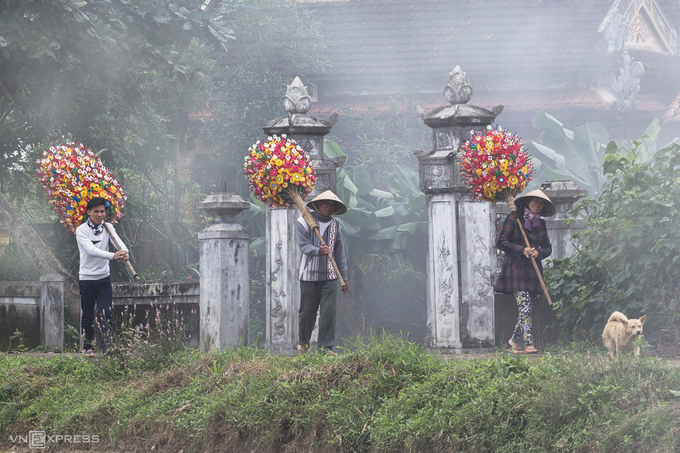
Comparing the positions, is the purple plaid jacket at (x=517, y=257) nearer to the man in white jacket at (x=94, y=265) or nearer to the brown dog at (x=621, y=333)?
the brown dog at (x=621, y=333)

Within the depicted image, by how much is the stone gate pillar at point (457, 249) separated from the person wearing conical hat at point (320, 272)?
1258mm

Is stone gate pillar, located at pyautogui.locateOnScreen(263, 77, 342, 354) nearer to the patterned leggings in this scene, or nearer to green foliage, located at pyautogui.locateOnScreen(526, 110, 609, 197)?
the patterned leggings

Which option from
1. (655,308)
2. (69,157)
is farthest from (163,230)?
(655,308)

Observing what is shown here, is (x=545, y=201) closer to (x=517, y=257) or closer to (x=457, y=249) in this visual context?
(x=517, y=257)

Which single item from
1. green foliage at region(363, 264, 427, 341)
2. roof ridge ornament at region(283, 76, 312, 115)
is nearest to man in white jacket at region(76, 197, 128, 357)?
roof ridge ornament at region(283, 76, 312, 115)

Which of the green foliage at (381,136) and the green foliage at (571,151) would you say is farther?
the green foliage at (381,136)

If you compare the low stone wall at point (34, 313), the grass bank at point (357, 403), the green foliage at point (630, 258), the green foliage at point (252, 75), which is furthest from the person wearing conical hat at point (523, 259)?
the green foliage at point (252, 75)

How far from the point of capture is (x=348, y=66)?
21.5m

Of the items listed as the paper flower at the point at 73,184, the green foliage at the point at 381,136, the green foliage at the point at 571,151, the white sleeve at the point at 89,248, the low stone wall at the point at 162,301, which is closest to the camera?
the white sleeve at the point at 89,248

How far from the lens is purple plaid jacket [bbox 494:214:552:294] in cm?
841

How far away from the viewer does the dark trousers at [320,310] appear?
8.28m

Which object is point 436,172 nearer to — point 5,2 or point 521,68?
point 5,2

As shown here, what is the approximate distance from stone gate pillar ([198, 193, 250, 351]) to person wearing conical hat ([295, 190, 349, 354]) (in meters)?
1.08

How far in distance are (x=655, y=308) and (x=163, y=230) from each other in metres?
9.31
